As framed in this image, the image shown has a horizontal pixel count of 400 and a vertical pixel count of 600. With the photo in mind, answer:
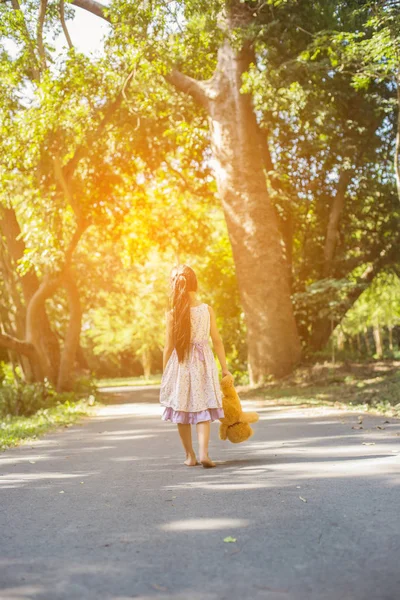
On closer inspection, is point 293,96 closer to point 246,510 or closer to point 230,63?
point 230,63

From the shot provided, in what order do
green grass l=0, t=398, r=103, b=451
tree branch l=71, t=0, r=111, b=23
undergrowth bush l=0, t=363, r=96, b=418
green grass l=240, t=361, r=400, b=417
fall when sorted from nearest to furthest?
1. green grass l=0, t=398, r=103, b=451
2. green grass l=240, t=361, r=400, b=417
3. undergrowth bush l=0, t=363, r=96, b=418
4. tree branch l=71, t=0, r=111, b=23

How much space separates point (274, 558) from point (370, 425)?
21.1ft

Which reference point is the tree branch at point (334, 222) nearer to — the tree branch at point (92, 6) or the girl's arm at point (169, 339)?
the tree branch at point (92, 6)

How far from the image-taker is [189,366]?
7523mm

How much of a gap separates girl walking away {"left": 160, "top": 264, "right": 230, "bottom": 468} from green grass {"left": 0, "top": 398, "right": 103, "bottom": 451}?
137 inches

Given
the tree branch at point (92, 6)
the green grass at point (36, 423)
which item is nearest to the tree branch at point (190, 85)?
the tree branch at point (92, 6)

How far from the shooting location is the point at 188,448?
7453 millimetres

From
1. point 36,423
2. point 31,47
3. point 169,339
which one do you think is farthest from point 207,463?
point 31,47

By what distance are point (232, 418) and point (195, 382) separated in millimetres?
573

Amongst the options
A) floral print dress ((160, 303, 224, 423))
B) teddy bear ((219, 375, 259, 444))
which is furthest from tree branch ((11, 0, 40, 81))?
teddy bear ((219, 375, 259, 444))

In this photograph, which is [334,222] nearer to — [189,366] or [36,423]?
[36,423]

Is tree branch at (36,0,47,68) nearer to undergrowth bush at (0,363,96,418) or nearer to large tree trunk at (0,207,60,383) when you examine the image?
large tree trunk at (0,207,60,383)

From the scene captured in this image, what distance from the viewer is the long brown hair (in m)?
7.41

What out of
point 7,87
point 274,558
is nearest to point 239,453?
point 274,558
